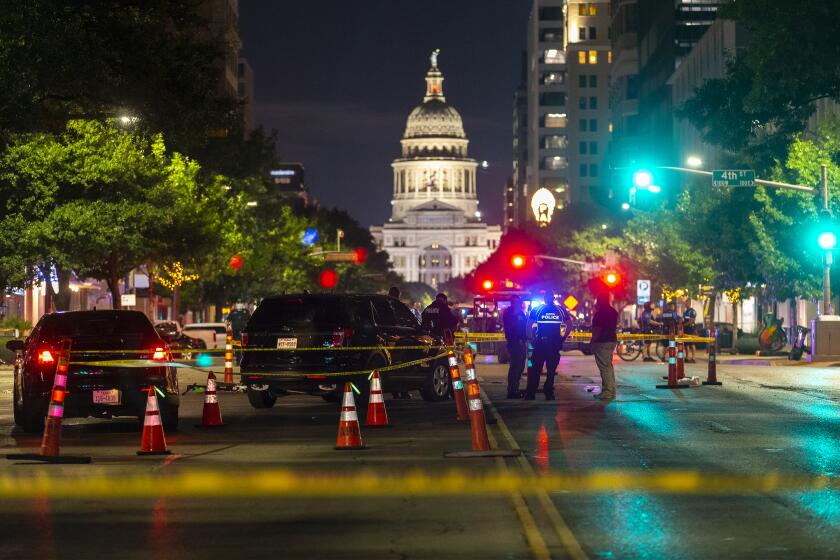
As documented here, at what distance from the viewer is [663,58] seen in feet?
377

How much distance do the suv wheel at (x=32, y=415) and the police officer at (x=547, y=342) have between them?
868cm

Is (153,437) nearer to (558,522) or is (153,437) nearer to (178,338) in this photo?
(558,522)

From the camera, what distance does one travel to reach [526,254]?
56.1 m

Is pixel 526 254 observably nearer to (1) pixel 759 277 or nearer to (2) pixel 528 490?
(1) pixel 759 277

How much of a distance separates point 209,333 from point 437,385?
35.6 meters

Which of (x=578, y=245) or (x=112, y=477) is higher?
(x=578, y=245)

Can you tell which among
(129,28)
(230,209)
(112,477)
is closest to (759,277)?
(230,209)

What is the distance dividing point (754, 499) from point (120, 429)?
10.4m

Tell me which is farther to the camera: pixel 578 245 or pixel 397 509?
pixel 578 245

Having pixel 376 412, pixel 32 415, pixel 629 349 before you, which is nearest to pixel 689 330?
pixel 629 349

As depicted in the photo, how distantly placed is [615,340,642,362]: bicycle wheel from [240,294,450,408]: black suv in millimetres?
23175

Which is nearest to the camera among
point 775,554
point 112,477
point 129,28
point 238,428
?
point 775,554

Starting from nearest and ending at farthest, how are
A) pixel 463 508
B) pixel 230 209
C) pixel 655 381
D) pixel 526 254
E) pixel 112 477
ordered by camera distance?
pixel 463 508 < pixel 112 477 < pixel 655 381 < pixel 526 254 < pixel 230 209

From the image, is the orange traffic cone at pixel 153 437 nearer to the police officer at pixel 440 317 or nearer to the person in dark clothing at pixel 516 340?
the person in dark clothing at pixel 516 340
